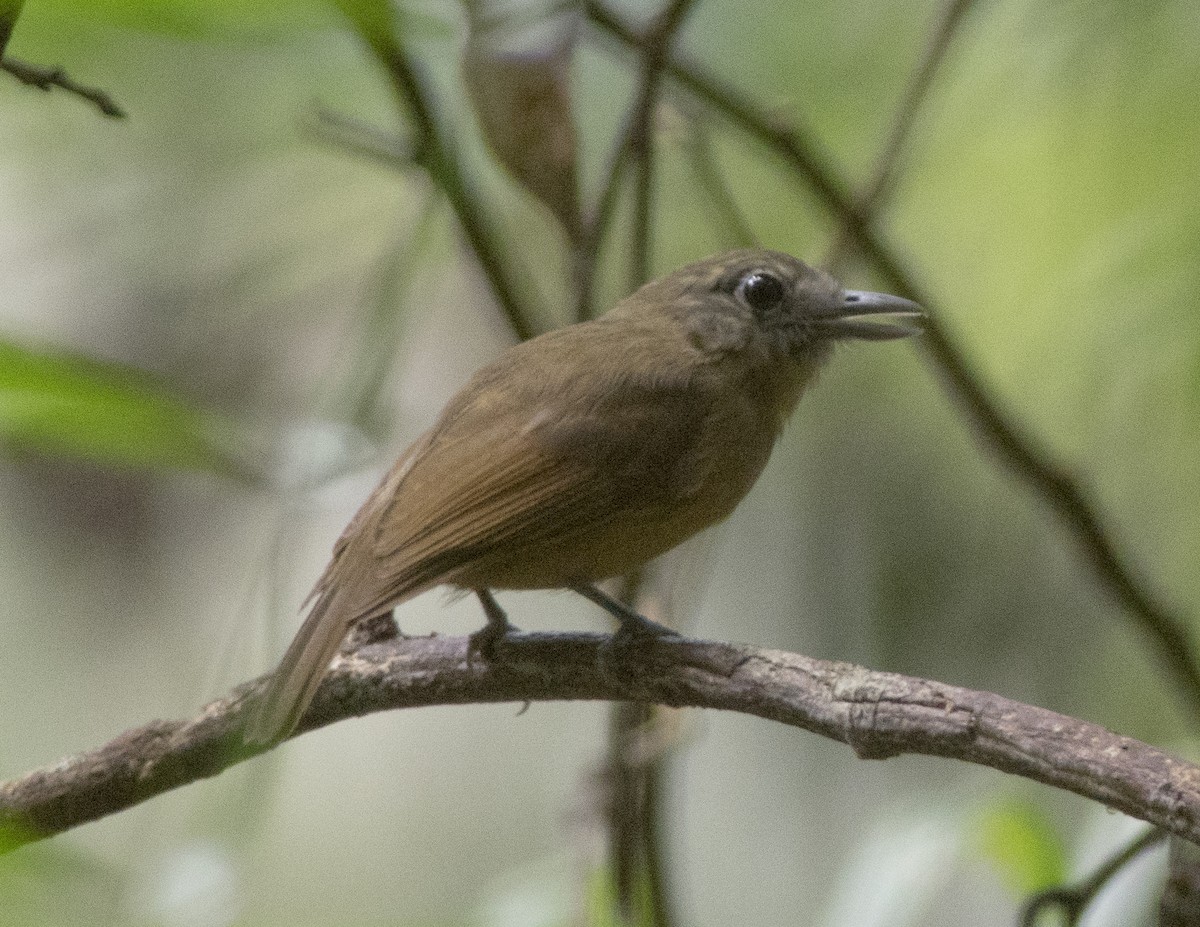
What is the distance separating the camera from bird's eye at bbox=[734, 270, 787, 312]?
3.12 meters

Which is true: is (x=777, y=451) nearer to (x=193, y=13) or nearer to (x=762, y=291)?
(x=762, y=291)

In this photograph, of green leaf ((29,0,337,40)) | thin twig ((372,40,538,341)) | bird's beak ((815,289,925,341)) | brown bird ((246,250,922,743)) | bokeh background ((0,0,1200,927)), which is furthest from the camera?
bokeh background ((0,0,1200,927))

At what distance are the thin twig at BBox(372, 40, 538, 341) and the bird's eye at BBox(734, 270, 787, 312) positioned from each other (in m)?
0.53

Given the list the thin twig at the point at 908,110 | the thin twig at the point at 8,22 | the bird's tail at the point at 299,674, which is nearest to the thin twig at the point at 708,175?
the thin twig at the point at 908,110

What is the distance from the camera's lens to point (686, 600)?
3.40 metres

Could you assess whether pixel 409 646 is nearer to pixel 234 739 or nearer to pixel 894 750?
pixel 234 739

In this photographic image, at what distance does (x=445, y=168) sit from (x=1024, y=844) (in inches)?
61.4

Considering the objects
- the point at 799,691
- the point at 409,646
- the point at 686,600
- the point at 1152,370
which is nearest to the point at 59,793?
the point at 409,646

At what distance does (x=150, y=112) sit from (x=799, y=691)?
3.66m

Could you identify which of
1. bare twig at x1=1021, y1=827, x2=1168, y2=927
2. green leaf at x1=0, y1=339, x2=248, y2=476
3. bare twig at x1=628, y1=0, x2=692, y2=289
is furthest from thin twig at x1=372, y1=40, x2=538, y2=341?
bare twig at x1=1021, y1=827, x2=1168, y2=927

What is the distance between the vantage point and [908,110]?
3.19 m

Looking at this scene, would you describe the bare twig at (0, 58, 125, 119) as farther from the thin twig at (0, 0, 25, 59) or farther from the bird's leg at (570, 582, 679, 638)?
the bird's leg at (570, 582, 679, 638)

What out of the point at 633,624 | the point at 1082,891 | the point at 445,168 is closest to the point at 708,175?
the point at 445,168

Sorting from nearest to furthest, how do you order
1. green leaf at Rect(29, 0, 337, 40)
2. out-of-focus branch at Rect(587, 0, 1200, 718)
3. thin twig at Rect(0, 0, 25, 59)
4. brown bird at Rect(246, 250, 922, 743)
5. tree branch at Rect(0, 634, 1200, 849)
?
thin twig at Rect(0, 0, 25, 59) → green leaf at Rect(29, 0, 337, 40) → tree branch at Rect(0, 634, 1200, 849) → brown bird at Rect(246, 250, 922, 743) → out-of-focus branch at Rect(587, 0, 1200, 718)
